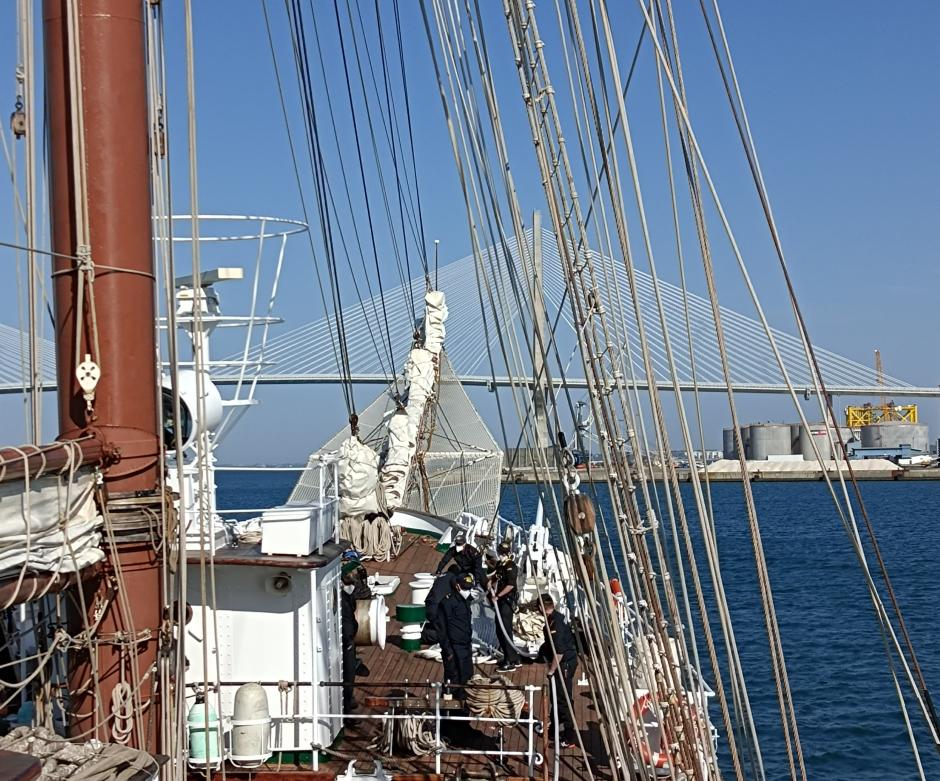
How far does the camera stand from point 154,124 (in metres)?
4.96

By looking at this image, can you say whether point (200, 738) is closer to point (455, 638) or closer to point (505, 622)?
point (455, 638)

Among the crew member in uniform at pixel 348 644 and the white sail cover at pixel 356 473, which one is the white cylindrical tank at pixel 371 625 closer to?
the crew member in uniform at pixel 348 644

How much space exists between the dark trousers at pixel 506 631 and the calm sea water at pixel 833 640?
1.06 m

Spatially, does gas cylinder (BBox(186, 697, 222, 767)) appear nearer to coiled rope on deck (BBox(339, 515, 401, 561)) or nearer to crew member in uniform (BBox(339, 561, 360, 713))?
crew member in uniform (BBox(339, 561, 360, 713))

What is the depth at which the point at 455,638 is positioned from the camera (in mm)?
8172

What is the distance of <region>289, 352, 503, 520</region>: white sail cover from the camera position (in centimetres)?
2403

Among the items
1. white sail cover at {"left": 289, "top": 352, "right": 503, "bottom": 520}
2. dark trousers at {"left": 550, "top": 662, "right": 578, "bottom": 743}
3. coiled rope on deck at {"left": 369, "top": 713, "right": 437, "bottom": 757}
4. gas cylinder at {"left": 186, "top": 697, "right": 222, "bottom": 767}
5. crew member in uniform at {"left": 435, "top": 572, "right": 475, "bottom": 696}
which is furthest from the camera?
white sail cover at {"left": 289, "top": 352, "right": 503, "bottom": 520}

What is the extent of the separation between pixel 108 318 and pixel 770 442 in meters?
115

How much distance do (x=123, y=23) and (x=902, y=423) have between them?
120562mm

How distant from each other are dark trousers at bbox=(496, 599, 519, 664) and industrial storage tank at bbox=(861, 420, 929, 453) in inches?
4412

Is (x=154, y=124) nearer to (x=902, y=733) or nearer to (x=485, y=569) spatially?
(x=485, y=569)

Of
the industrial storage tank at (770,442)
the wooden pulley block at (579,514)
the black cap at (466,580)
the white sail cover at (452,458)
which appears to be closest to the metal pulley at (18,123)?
the wooden pulley block at (579,514)

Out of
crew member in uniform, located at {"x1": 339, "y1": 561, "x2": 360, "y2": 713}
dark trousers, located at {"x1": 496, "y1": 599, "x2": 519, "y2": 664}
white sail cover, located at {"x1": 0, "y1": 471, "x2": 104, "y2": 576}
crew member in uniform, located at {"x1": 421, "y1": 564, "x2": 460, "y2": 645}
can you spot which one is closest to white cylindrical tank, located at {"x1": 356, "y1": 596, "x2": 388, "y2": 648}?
crew member in uniform, located at {"x1": 339, "y1": 561, "x2": 360, "y2": 713}

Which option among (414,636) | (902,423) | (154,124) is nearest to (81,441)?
(154,124)
